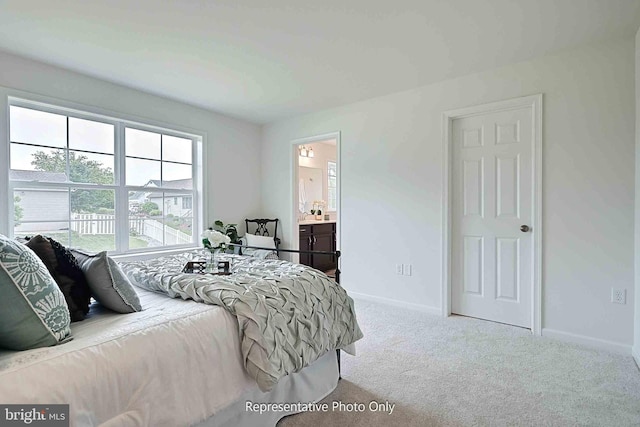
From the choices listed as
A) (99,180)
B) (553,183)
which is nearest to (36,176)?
(99,180)

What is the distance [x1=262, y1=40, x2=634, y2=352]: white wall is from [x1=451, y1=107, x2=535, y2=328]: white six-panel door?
17 cm

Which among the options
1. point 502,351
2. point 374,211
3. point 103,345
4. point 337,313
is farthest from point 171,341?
point 374,211

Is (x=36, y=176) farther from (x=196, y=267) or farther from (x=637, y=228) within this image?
(x=637, y=228)

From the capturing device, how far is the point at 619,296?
8.59 ft

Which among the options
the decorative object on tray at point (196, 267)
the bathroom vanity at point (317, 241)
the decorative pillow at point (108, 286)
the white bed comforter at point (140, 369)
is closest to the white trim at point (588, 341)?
the white bed comforter at point (140, 369)

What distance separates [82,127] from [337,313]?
3.24 metres

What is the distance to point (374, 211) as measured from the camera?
4.02 m

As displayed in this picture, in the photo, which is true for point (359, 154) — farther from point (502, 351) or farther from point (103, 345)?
point (103, 345)

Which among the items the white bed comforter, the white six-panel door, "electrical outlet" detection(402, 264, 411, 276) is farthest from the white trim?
the white bed comforter

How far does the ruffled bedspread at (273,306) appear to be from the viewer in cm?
148

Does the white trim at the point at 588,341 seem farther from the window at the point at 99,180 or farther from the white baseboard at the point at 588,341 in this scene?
the window at the point at 99,180

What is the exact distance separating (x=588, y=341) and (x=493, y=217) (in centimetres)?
125

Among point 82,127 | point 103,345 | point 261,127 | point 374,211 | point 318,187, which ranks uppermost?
point 261,127

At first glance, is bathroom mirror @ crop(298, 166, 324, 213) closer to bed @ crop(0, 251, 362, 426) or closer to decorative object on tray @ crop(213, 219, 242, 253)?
decorative object on tray @ crop(213, 219, 242, 253)
